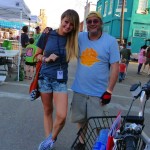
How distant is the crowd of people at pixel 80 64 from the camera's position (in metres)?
3.44

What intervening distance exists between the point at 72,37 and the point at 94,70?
466mm

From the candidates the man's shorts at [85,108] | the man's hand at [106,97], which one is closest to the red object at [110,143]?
the man's hand at [106,97]

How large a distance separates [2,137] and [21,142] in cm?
33

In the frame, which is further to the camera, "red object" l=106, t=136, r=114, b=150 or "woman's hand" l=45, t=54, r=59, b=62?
"woman's hand" l=45, t=54, r=59, b=62

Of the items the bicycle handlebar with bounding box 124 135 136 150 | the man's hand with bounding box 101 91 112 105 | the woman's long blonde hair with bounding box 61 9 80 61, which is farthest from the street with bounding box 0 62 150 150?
the bicycle handlebar with bounding box 124 135 136 150

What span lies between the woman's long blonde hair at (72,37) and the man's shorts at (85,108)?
52cm

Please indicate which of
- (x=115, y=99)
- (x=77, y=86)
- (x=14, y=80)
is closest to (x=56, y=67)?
(x=77, y=86)

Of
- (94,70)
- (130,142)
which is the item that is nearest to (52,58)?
(94,70)

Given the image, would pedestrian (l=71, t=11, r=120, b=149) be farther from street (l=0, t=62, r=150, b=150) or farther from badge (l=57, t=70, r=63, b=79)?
street (l=0, t=62, r=150, b=150)

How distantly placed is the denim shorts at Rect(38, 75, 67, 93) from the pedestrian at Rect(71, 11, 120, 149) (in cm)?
17

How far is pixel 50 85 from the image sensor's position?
12.0 ft

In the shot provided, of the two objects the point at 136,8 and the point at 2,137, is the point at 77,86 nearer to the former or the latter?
the point at 2,137

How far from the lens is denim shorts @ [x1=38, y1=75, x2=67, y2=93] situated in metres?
3.64

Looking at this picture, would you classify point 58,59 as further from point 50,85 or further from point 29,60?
point 29,60
